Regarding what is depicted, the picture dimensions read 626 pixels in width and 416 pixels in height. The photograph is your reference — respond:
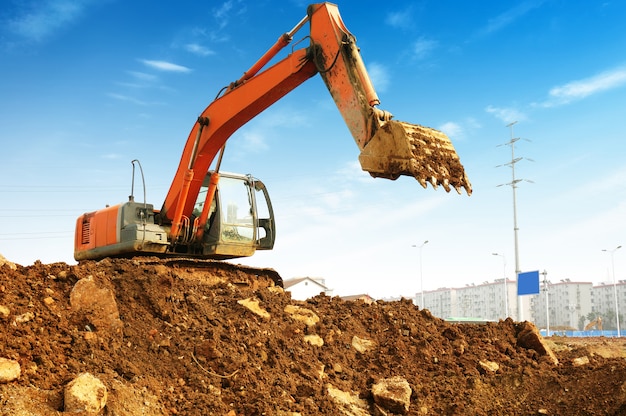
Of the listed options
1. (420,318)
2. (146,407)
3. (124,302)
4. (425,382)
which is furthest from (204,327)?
(420,318)

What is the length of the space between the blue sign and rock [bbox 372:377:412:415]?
27.8m

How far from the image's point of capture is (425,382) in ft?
24.3

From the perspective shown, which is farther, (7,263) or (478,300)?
(478,300)

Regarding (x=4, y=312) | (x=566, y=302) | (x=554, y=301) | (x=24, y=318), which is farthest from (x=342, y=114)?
(x=554, y=301)

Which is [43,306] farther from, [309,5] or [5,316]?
[309,5]

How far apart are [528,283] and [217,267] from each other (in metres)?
27.2

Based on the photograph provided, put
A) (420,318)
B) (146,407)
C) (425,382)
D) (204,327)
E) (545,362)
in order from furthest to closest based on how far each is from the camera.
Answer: (420,318)
(545,362)
(425,382)
(204,327)
(146,407)

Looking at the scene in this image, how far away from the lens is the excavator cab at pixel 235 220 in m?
10.3

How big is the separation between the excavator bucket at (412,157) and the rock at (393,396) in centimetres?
238

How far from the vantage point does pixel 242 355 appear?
6.70 meters

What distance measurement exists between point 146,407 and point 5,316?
1869mm

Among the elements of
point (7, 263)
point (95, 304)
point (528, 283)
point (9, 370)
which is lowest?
point (9, 370)

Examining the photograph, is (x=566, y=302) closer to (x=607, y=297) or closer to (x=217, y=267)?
(x=607, y=297)

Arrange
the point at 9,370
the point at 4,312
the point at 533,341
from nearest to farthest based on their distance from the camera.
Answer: the point at 9,370 → the point at 4,312 → the point at 533,341
